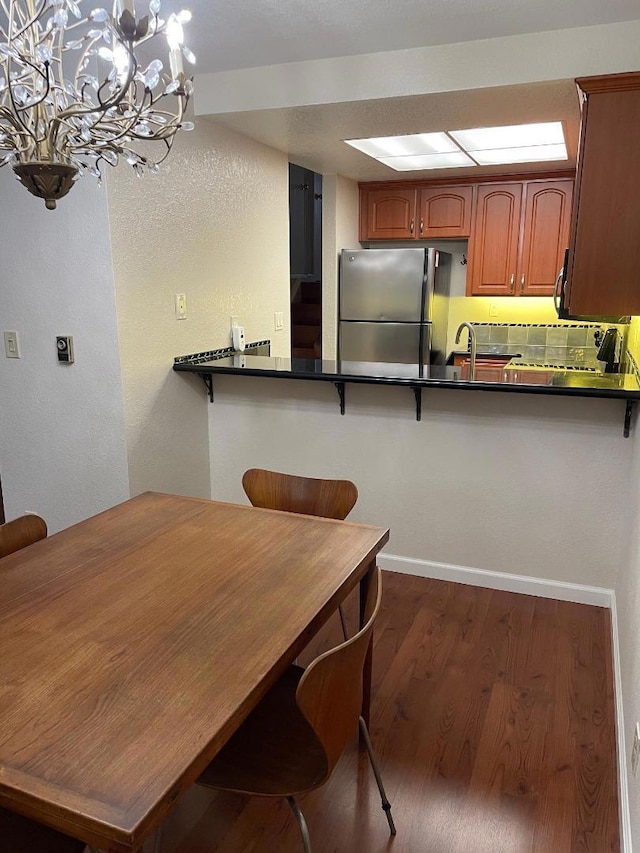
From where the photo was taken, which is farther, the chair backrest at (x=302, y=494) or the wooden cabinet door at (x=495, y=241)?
the wooden cabinet door at (x=495, y=241)

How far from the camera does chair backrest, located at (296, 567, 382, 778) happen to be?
118 cm

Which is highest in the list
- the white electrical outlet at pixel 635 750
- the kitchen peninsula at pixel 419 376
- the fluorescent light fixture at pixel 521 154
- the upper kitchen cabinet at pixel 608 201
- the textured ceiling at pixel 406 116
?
the fluorescent light fixture at pixel 521 154

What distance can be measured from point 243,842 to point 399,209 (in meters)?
4.37

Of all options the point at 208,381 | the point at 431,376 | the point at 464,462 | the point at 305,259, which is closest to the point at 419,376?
the point at 431,376

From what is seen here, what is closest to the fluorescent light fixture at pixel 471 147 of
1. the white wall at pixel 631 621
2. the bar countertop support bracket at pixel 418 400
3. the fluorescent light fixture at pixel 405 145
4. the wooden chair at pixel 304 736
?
the fluorescent light fixture at pixel 405 145

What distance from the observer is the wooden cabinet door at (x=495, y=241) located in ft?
15.2

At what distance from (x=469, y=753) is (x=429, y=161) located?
3474 mm

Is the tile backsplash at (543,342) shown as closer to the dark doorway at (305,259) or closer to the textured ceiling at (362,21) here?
the dark doorway at (305,259)

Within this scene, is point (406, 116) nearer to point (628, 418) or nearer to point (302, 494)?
point (628, 418)

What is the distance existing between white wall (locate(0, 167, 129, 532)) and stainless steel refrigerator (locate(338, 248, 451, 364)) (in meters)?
2.36

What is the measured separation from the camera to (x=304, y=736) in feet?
4.74

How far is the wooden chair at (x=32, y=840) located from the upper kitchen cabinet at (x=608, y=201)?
2.06 meters

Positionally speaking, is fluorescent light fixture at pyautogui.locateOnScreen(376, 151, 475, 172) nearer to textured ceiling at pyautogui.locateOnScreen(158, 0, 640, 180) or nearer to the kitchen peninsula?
textured ceiling at pyautogui.locateOnScreen(158, 0, 640, 180)

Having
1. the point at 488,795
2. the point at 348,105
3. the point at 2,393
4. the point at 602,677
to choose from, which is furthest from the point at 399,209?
the point at 488,795
